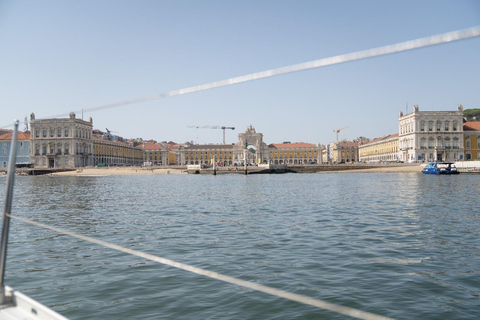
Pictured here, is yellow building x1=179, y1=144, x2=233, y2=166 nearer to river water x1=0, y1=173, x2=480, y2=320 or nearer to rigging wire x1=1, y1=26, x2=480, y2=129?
river water x1=0, y1=173, x2=480, y2=320

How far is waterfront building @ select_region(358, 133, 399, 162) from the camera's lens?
12773 centimetres

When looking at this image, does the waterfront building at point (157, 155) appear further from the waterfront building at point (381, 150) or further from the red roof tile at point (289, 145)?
the waterfront building at point (381, 150)

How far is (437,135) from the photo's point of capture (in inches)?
4331

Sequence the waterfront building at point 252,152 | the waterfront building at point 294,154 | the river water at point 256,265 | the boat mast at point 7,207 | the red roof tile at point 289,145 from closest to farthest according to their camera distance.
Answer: the boat mast at point 7,207
the river water at point 256,265
the waterfront building at point 252,152
the waterfront building at point 294,154
the red roof tile at point 289,145

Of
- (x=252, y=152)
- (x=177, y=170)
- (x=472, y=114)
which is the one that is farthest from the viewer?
(x=252, y=152)

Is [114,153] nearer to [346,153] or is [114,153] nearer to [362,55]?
[346,153]

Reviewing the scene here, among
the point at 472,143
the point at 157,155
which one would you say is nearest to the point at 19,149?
the point at 157,155

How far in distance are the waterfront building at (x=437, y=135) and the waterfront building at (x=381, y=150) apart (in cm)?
1367

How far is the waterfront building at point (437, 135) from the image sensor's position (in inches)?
4318

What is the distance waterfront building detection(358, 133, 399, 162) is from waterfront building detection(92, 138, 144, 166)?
83590 millimetres

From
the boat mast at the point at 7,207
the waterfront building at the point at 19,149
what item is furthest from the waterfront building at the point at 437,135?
the boat mast at the point at 7,207

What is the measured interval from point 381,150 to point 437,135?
32156 mm

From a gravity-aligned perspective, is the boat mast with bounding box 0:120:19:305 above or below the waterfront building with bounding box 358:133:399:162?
below

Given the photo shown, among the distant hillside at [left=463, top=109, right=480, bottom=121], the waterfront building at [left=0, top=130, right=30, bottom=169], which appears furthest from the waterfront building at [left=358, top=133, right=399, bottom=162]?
the waterfront building at [left=0, top=130, right=30, bottom=169]
